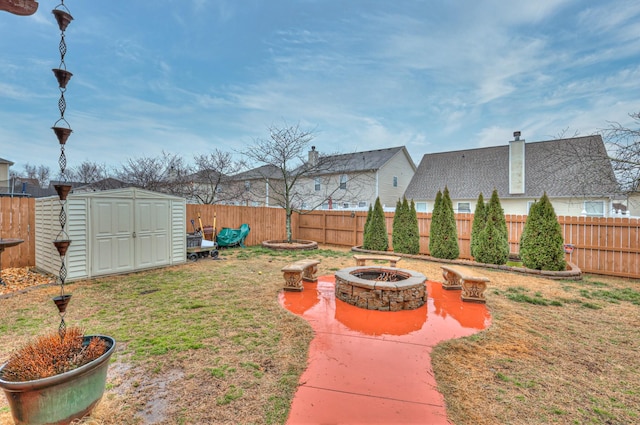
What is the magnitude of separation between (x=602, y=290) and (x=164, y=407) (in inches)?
321

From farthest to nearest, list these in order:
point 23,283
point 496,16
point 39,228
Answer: point 496,16 → point 39,228 → point 23,283

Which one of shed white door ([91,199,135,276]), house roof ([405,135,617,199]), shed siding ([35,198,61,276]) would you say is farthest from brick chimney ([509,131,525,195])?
shed siding ([35,198,61,276])

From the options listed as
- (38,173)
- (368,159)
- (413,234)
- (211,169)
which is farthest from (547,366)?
(38,173)

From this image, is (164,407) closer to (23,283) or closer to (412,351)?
(412,351)

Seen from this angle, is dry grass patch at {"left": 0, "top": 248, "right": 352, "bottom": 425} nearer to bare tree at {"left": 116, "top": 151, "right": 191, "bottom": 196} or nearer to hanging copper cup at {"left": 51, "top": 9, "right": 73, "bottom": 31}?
hanging copper cup at {"left": 51, "top": 9, "right": 73, "bottom": 31}

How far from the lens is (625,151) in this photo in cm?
600

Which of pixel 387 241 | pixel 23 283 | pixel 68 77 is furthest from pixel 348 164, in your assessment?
pixel 68 77

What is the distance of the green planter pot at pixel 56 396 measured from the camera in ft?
5.31

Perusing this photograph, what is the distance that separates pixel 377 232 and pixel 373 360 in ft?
26.8

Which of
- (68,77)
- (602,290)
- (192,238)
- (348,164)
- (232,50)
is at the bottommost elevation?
(602,290)

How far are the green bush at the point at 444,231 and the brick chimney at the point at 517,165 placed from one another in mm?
8898

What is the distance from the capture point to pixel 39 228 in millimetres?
6609

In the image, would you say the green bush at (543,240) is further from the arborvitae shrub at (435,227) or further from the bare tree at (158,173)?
the bare tree at (158,173)

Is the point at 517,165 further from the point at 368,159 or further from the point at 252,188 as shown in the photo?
the point at 252,188
